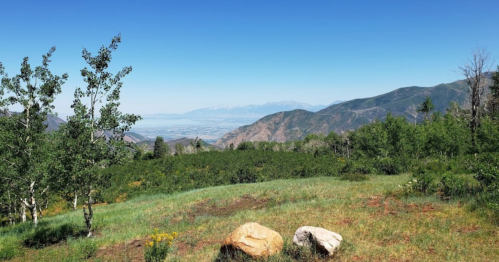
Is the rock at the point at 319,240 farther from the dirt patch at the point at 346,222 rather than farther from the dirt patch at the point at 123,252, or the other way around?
the dirt patch at the point at 123,252

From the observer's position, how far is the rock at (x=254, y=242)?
8000mm

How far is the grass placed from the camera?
8.54 m

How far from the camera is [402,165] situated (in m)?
30.6

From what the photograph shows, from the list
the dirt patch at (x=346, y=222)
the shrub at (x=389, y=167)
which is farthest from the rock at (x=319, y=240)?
the shrub at (x=389, y=167)

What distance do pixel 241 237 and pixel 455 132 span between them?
54.0 meters

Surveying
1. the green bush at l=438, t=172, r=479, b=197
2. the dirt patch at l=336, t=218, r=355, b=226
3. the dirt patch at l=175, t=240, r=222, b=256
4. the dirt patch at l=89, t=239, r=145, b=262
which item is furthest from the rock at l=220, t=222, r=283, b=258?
the green bush at l=438, t=172, r=479, b=197

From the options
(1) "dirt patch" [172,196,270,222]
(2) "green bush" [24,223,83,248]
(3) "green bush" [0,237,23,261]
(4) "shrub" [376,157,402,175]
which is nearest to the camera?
(3) "green bush" [0,237,23,261]

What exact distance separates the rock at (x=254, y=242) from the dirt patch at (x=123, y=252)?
4028 mm

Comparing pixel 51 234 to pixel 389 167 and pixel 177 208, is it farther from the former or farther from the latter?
pixel 389 167

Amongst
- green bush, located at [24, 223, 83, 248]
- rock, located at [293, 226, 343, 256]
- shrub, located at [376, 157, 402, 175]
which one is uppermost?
rock, located at [293, 226, 343, 256]

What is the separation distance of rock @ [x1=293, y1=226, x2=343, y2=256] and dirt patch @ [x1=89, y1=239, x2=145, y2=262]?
607 centimetres

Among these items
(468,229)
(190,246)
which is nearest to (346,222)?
→ (468,229)

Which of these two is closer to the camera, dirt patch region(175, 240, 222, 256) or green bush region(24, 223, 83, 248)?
dirt patch region(175, 240, 222, 256)

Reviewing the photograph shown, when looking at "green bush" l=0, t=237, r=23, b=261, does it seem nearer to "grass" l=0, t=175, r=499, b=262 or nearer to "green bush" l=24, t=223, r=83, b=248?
"grass" l=0, t=175, r=499, b=262
